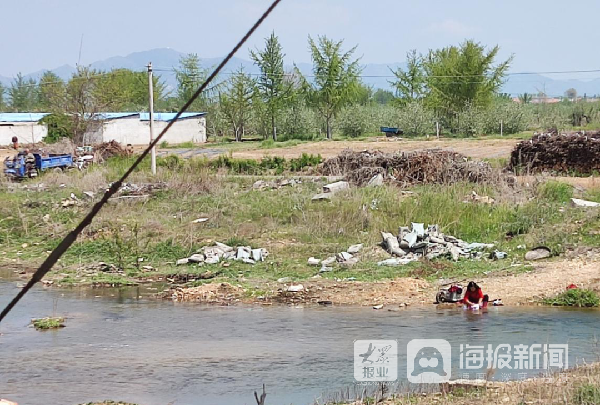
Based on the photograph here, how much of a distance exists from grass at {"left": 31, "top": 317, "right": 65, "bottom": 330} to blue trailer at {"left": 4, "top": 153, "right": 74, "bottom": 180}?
51.2 feet

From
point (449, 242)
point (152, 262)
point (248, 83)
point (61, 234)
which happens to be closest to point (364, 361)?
point (449, 242)

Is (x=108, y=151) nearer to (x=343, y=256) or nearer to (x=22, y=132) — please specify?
(x=22, y=132)

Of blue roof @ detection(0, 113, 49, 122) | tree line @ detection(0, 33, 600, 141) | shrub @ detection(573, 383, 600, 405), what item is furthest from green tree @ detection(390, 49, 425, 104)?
shrub @ detection(573, 383, 600, 405)

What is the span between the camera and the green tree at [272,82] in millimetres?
50594

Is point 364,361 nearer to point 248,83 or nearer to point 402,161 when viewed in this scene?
point 402,161

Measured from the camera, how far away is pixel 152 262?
15.4 metres

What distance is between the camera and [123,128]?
4738 centimetres

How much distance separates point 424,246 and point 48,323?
666 cm

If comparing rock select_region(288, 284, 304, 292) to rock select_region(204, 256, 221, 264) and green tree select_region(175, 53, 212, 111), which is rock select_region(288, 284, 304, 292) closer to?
rock select_region(204, 256, 221, 264)

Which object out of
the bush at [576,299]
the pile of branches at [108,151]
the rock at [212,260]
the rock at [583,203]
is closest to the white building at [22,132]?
the pile of branches at [108,151]

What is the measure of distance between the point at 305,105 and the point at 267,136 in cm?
327

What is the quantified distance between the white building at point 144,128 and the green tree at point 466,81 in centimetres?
1506

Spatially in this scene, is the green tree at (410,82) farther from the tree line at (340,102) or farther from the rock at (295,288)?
the rock at (295,288)

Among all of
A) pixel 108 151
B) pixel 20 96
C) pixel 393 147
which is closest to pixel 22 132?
pixel 108 151
